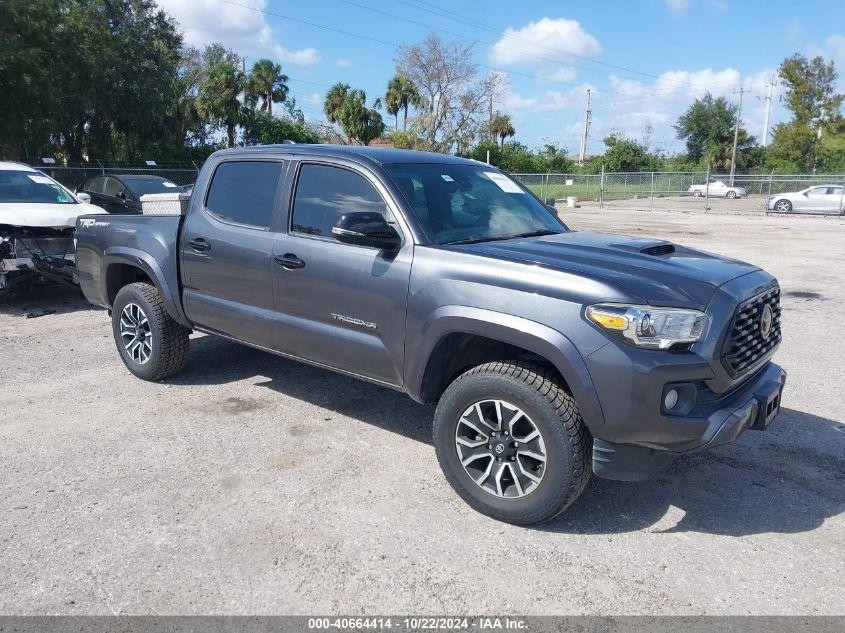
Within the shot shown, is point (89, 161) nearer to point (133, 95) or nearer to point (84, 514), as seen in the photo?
point (133, 95)

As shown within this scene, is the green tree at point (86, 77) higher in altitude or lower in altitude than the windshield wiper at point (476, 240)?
higher

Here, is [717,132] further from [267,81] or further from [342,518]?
[342,518]

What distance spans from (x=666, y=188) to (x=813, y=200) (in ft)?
44.5

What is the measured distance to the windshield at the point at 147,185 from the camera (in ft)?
43.3

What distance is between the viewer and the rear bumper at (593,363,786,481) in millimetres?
3023

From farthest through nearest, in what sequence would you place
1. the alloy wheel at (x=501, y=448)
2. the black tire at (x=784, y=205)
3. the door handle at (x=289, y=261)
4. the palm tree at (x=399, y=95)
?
the palm tree at (x=399, y=95) → the black tire at (x=784, y=205) → the door handle at (x=289, y=261) → the alloy wheel at (x=501, y=448)

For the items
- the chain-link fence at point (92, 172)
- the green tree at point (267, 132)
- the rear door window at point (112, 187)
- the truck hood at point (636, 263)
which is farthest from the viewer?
the green tree at point (267, 132)

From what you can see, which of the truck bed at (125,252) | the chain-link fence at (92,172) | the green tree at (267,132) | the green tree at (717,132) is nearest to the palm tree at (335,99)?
the green tree at (267,132)

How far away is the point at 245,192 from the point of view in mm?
4785

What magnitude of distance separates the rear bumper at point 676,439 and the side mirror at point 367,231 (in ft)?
5.15

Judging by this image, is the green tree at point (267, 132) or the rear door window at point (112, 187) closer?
the rear door window at point (112, 187)

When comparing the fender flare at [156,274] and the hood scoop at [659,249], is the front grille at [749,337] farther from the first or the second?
the fender flare at [156,274]

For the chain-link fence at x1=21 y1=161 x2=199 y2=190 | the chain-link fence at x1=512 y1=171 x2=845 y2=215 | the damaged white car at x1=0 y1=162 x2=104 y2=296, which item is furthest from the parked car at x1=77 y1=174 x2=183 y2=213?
the chain-link fence at x1=512 y1=171 x2=845 y2=215

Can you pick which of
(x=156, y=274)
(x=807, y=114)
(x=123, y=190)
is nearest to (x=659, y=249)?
(x=156, y=274)
